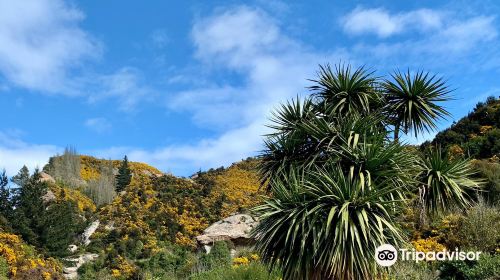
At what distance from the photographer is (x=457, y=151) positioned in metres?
27.5

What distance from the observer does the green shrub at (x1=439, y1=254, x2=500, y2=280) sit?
1073 cm

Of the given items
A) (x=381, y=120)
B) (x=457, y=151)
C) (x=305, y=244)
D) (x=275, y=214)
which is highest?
(x=457, y=151)

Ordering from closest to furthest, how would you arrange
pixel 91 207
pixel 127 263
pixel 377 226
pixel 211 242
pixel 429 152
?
pixel 377 226 → pixel 429 152 → pixel 211 242 → pixel 127 263 → pixel 91 207

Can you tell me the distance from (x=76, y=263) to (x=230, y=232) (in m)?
13.0

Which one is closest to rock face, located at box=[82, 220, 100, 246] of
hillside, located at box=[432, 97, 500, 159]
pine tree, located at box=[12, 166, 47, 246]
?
pine tree, located at box=[12, 166, 47, 246]

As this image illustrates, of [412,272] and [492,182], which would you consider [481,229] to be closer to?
[412,272]

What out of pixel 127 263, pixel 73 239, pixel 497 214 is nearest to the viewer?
pixel 497 214

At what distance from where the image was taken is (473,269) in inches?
432

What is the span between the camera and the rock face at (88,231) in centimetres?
3678

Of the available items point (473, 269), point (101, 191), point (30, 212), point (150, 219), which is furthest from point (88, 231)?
point (473, 269)

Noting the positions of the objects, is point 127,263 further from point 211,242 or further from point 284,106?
point 284,106

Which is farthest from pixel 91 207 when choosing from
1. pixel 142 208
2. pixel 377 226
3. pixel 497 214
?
pixel 377 226

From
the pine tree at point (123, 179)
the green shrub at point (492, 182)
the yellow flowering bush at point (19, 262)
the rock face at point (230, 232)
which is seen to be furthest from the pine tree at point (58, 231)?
the green shrub at point (492, 182)

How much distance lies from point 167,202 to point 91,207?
8.56 meters
